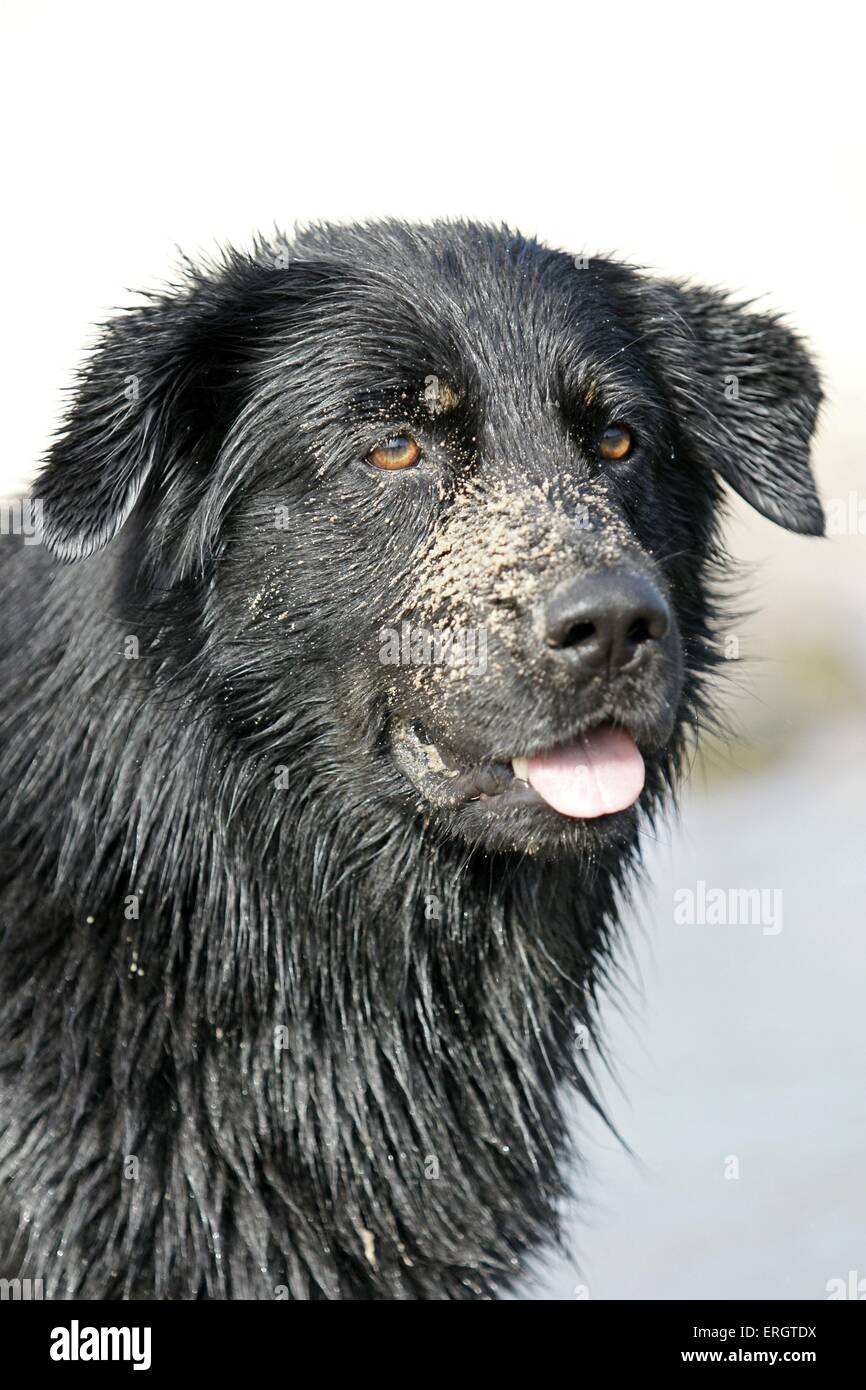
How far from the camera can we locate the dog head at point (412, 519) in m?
3.57

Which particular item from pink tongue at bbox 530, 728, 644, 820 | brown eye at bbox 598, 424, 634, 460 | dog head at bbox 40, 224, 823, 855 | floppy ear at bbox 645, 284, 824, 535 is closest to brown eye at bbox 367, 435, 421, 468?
dog head at bbox 40, 224, 823, 855

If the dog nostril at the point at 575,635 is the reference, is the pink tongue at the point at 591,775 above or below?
below

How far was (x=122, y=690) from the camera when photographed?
12.7 ft

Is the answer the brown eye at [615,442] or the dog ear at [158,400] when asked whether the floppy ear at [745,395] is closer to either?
the brown eye at [615,442]

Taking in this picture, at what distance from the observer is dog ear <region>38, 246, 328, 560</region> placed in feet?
12.2

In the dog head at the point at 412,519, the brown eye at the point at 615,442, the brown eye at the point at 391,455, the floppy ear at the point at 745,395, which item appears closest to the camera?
the dog head at the point at 412,519

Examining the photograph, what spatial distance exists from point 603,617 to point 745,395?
1.40 meters

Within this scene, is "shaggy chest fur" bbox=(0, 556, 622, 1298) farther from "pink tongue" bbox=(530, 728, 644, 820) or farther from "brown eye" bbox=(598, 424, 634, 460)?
"brown eye" bbox=(598, 424, 634, 460)

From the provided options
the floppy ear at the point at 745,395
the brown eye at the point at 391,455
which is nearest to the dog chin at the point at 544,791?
the brown eye at the point at 391,455

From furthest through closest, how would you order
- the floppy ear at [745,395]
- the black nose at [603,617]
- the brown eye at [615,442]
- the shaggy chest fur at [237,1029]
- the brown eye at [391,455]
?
the floppy ear at [745,395]
the brown eye at [615,442]
the brown eye at [391,455]
the shaggy chest fur at [237,1029]
the black nose at [603,617]

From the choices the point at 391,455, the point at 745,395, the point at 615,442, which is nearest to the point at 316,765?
the point at 391,455
